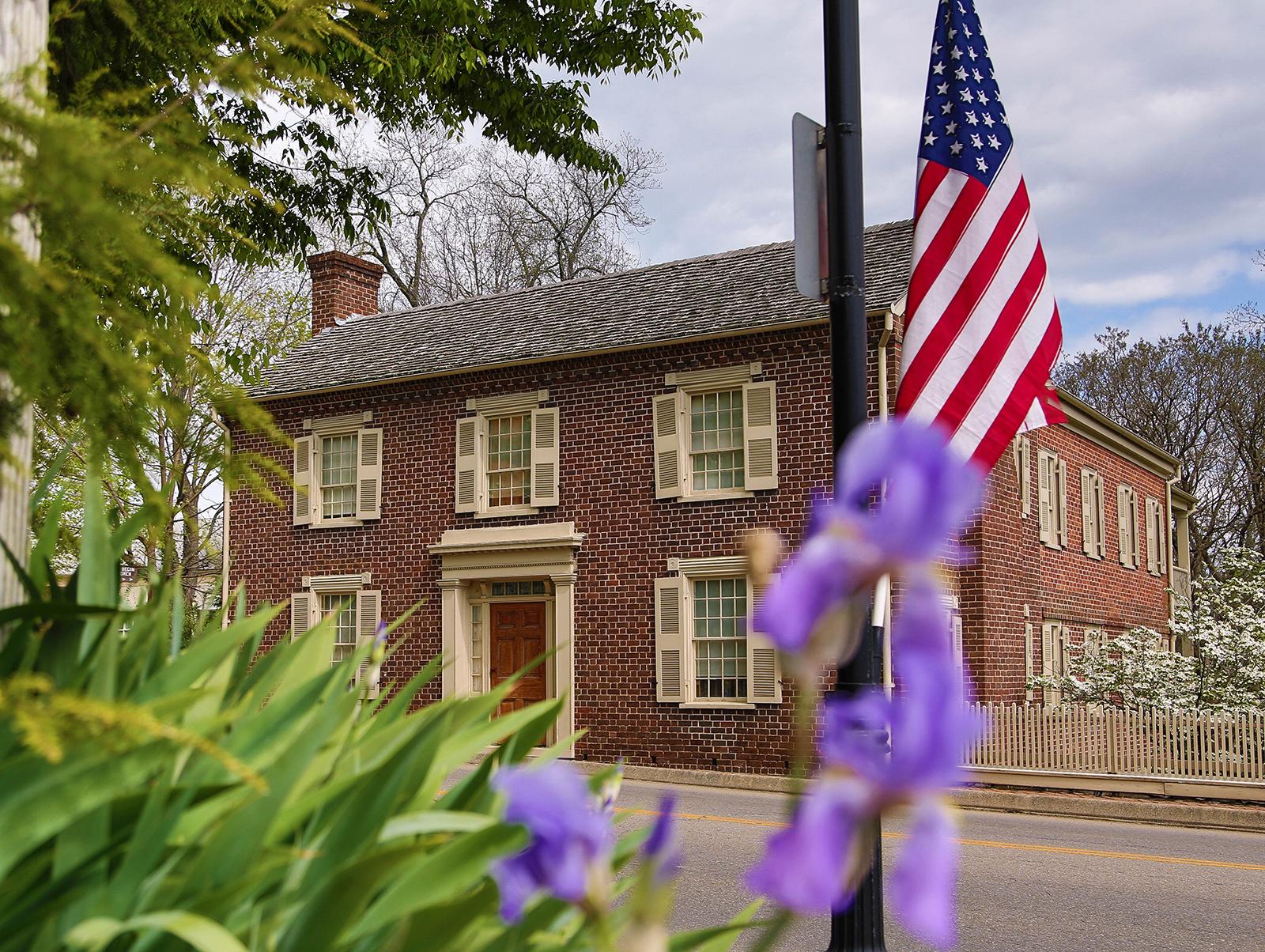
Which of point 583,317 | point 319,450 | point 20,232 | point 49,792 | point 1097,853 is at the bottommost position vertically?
point 1097,853

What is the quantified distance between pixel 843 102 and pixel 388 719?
354cm

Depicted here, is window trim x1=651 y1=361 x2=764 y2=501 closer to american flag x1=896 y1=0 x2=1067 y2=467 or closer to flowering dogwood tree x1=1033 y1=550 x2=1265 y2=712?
flowering dogwood tree x1=1033 y1=550 x2=1265 y2=712

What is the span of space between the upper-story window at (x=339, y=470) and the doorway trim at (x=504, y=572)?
2032mm

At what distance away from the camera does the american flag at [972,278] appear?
20.5ft

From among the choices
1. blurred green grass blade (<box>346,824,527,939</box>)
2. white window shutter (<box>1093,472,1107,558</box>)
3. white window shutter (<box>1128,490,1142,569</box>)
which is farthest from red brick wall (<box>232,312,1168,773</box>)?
blurred green grass blade (<box>346,824,527,939</box>)

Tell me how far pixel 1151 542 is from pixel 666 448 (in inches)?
623

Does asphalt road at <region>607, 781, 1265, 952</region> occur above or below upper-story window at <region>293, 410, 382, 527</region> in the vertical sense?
below

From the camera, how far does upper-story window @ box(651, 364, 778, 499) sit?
59.7ft

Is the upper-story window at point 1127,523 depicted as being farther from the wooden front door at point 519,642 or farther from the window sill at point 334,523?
the window sill at point 334,523

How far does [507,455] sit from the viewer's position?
2095 cm

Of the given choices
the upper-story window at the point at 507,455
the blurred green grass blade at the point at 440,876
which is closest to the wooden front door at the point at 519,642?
the upper-story window at the point at 507,455

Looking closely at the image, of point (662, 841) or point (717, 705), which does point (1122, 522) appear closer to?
point (717, 705)

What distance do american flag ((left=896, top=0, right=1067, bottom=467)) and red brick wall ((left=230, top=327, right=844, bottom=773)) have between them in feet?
34.3

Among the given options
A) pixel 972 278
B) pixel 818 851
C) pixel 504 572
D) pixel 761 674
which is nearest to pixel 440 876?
pixel 818 851
